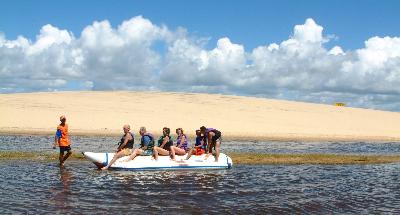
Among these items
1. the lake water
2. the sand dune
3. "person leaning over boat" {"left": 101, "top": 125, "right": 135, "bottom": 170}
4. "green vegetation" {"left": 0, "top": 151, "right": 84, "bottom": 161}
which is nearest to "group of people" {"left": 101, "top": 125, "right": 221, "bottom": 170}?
"person leaning over boat" {"left": 101, "top": 125, "right": 135, "bottom": 170}

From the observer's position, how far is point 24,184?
1490 cm

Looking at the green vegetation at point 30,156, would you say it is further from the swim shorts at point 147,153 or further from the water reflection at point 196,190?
the swim shorts at point 147,153

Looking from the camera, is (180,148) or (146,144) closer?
(146,144)

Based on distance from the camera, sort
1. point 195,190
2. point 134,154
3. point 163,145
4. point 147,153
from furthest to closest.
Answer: point 163,145
point 147,153
point 134,154
point 195,190

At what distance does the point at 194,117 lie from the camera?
64.7 metres

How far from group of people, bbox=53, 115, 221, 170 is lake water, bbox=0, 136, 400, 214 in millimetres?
867

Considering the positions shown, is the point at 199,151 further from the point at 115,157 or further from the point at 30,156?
Result: the point at 30,156

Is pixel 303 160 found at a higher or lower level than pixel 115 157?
lower

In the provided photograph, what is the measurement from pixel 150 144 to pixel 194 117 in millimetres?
44426

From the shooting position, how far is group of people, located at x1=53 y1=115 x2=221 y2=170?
19578 millimetres

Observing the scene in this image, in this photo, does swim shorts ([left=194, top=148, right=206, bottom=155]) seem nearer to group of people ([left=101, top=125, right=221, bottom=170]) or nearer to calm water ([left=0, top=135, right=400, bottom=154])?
group of people ([left=101, top=125, right=221, bottom=170])

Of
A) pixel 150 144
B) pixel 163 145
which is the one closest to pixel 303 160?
pixel 163 145

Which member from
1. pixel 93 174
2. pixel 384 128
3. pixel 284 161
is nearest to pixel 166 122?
pixel 384 128

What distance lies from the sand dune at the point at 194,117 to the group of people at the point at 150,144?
26.5 metres
